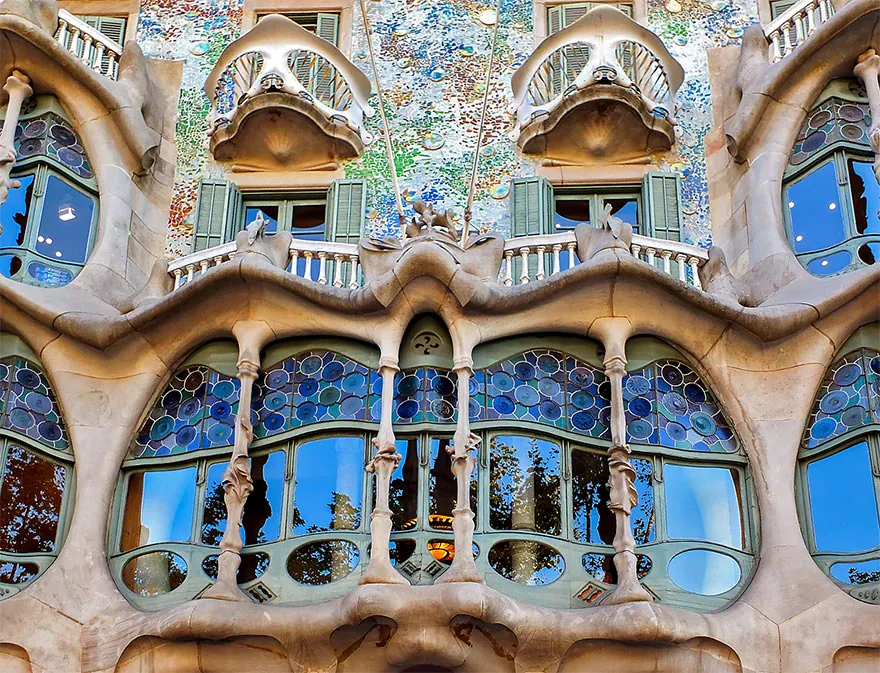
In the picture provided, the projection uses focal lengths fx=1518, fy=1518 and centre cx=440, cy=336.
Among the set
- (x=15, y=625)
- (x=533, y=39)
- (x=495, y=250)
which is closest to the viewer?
(x=15, y=625)

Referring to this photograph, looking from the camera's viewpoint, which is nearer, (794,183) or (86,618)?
(86,618)

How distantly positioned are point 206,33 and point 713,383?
24.6 feet

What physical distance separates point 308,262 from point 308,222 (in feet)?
6.13

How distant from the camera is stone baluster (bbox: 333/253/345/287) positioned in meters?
14.3

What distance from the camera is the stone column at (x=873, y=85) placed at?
1462 centimetres

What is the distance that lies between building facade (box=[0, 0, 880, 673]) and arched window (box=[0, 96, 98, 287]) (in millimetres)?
35

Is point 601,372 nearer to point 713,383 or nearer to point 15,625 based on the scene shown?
point 713,383

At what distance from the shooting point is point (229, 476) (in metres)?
13.0

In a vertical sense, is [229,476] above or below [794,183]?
below

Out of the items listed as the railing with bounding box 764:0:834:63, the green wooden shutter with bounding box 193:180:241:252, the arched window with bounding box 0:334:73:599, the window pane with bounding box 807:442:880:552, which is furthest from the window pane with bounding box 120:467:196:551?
the railing with bounding box 764:0:834:63

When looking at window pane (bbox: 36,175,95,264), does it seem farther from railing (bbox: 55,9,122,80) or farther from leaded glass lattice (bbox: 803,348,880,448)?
leaded glass lattice (bbox: 803,348,880,448)

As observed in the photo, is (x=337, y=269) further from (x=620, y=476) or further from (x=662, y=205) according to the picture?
(x=662, y=205)

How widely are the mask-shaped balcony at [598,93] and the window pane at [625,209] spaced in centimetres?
44

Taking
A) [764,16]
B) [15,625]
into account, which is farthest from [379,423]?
[764,16]
